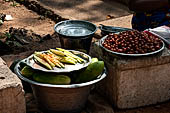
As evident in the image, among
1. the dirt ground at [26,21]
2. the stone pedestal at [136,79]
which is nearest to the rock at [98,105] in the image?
the stone pedestal at [136,79]

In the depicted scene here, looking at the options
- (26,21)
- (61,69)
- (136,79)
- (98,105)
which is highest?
(61,69)

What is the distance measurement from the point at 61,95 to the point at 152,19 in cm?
203

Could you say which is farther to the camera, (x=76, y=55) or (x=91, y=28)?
(x=91, y=28)

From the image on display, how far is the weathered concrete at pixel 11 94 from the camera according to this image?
3.39m

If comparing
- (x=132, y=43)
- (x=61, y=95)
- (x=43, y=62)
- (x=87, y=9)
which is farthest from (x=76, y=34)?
(x=87, y=9)

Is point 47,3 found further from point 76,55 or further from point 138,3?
point 76,55

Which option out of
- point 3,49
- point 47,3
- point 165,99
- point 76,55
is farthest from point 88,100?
point 47,3

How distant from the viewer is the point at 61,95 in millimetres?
3594

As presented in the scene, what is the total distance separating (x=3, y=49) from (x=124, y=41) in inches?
89.3

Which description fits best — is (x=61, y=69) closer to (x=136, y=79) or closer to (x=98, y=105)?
(x=98, y=105)

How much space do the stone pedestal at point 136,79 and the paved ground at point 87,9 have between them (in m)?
3.12

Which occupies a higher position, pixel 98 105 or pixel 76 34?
pixel 76 34

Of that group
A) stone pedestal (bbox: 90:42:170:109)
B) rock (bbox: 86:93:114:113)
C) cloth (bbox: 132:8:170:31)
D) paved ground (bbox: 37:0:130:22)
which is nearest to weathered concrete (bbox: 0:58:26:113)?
rock (bbox: 86:93:114:113)

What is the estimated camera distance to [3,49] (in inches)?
217
